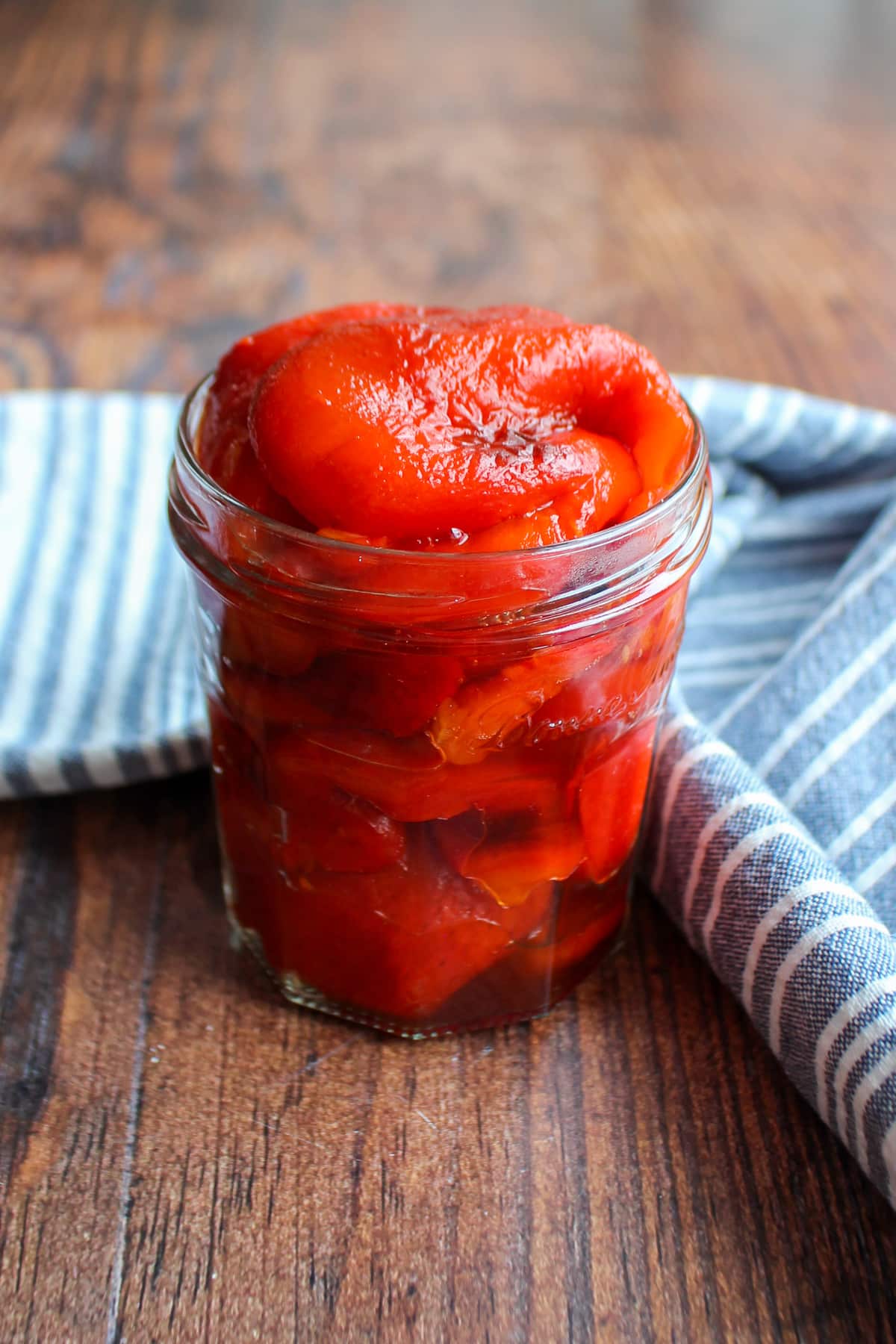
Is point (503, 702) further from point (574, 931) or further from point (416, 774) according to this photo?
point (574, 931)

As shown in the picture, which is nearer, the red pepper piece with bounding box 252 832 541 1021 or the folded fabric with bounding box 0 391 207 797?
the red pepper piece with bounding box 252 832 541 1021

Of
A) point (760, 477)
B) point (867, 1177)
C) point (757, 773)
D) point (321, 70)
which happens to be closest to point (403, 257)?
point (760, 477)

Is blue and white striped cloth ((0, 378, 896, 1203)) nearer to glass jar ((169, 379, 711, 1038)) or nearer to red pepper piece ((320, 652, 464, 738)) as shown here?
glass jar ((169, 379, 711, 1038))

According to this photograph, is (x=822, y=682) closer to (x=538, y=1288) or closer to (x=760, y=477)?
(x=760, y=477)

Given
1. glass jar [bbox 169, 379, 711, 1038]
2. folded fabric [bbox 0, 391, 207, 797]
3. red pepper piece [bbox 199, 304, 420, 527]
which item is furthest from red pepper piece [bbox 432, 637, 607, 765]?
folded fabric [bbox 0, 391, 207, 797]

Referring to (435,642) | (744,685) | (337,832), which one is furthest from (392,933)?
(744,685)

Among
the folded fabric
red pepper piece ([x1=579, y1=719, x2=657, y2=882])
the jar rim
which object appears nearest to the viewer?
the jar rim

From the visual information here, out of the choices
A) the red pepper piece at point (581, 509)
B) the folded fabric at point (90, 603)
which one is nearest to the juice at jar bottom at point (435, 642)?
the red pepper piece at point (581, 509)
